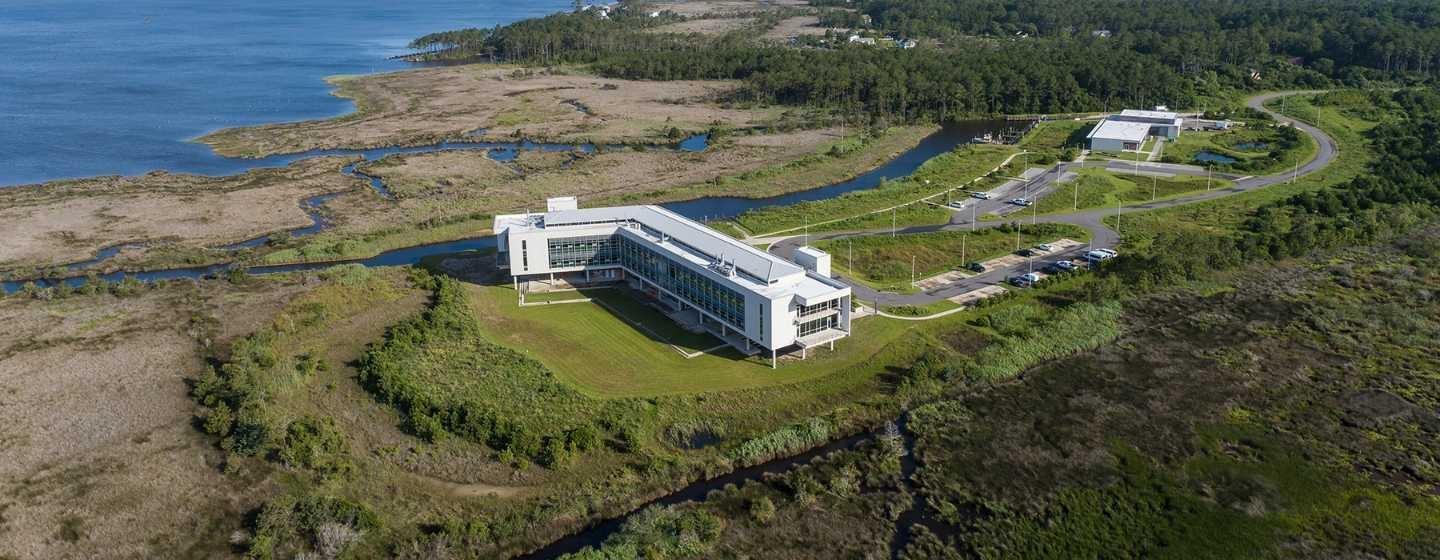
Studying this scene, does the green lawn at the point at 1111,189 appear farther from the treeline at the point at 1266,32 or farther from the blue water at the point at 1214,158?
the treeline at the point at 1266,32

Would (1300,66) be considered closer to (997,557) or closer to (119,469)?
(997,557)

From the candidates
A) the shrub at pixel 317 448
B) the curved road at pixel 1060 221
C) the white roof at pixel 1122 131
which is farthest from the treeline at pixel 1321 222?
the shrub at pixel 317 448

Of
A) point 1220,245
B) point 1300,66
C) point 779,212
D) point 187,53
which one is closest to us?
point 1220,245

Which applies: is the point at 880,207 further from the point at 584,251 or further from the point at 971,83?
the point at 971,83

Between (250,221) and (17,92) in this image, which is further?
(17,92)

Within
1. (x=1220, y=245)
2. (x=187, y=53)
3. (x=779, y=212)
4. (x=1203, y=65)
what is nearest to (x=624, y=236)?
(x=779, y=212)

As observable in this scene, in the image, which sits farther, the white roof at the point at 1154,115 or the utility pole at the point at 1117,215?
the white roof at the point at 1154,115
